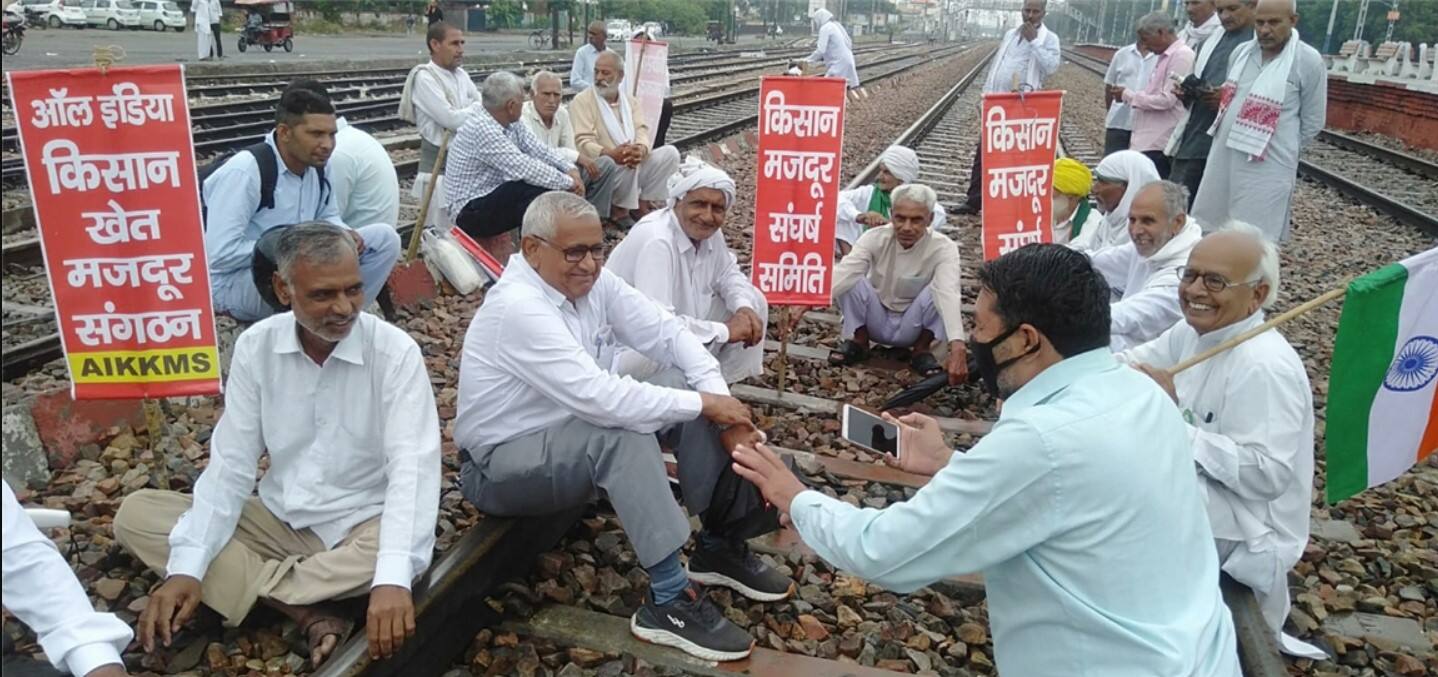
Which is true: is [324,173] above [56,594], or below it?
above

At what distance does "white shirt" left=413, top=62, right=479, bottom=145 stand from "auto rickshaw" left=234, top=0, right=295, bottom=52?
2174 centimetres

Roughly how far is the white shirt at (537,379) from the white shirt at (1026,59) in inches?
258

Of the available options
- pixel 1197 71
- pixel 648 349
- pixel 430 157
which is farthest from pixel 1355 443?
pixel 430 157

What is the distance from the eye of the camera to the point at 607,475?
9.73 ft

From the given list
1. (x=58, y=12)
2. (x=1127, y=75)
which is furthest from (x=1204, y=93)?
(x=58, y=12)

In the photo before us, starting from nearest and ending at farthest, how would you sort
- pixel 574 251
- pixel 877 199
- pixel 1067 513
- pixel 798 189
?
1. pixel 1067 513
2. pixel 574 251
3. pixel 798 189
4. pixel 877 199

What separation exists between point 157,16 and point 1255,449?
130ft

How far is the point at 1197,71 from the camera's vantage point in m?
6.61

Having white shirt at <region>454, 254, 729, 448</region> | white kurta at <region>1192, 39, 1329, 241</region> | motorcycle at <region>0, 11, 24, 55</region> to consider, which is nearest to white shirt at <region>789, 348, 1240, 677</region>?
white shirt at <region>454, 254, 729, 448</region>

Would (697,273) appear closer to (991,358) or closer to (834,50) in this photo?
(991,358)

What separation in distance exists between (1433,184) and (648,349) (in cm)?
1321

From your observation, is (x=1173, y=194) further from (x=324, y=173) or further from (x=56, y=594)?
(x=56, y=594)

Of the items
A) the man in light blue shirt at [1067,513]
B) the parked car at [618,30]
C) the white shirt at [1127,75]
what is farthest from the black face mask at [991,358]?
the parked car at [618,30]

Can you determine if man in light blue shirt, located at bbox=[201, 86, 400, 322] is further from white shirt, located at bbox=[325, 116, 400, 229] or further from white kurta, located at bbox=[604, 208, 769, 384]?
white kurta, located at bbox=[604, 208, 769, 384]
